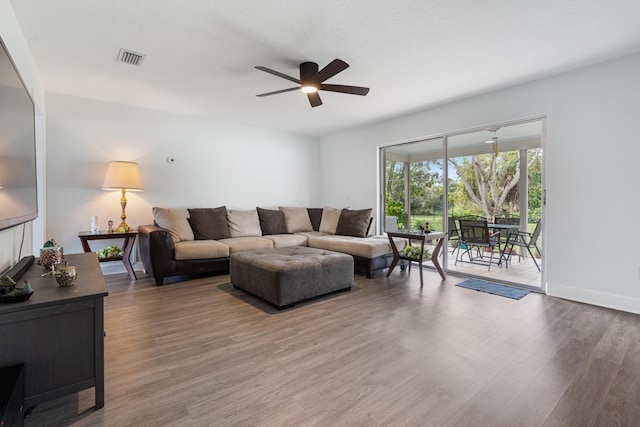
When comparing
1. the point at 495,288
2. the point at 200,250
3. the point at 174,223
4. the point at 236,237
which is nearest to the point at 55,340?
the point at 200,250

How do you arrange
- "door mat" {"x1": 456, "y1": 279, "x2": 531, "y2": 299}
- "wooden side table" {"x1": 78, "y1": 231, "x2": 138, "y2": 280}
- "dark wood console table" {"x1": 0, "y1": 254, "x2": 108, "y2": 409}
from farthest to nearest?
1. "wooden side table" {"x1": 78, "y1": 231, "x2": 138, "y2": 280}
2. "door mat" {"x1": 456, "y1": 279, "x2": 531, "y2": 299}
3. "dark wood console table" {"x1": 0, "y1": 254, "x2": 108, "y2": 409}

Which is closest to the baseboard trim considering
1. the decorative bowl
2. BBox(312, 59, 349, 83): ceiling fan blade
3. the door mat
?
the door mat

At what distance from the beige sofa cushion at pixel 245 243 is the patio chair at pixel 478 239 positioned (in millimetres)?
2928

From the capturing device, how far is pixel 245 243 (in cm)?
443

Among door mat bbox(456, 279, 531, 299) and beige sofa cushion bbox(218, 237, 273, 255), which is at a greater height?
beige sofa cushion bbox(218, 237, 273, 255)

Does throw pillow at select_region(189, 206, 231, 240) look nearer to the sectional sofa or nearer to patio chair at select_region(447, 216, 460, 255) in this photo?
the sectional sofa

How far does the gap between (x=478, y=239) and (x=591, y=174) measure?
5.08 feet

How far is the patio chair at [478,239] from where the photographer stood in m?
4.28

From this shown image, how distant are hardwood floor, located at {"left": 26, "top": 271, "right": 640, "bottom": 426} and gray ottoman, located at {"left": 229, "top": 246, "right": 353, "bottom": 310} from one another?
5.5 inches

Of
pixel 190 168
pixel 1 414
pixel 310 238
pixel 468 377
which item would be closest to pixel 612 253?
pixel 468 377

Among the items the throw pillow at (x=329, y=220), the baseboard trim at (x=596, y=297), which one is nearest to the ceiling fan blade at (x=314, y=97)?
the throw pillow at (x=329, y=220)

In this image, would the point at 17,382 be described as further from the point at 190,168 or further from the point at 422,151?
the point at 422,151

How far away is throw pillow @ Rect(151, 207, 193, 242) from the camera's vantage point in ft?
→ 13.7

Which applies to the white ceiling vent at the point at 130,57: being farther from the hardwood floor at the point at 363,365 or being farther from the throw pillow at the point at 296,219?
the throw pillow at the point at 296,219
